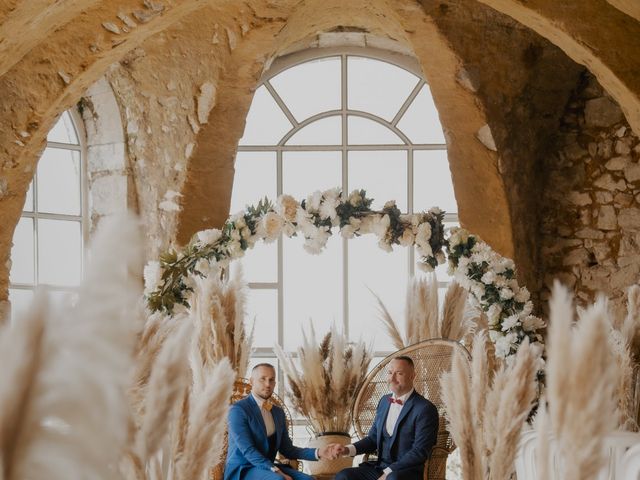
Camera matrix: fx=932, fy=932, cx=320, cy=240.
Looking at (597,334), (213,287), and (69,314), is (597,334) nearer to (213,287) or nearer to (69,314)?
(69,314)

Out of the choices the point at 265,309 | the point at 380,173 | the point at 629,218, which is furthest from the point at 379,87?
the point at 629,218

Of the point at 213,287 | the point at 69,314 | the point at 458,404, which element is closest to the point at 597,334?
the point at 69,314

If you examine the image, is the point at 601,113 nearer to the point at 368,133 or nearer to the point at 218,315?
the point at 368,133

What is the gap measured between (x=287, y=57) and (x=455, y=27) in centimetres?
186

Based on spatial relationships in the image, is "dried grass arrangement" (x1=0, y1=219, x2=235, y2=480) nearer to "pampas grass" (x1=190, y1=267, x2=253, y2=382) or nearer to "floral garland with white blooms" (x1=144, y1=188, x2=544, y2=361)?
"pampas grass" (x1=190, y1=267, x2=253, y2=382)

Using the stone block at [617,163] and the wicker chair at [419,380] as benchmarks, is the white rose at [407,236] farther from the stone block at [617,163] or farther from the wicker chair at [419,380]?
the stone block at [617,163]

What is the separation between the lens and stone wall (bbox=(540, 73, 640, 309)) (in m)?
6.54

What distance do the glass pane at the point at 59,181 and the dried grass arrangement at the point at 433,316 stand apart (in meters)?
2.73

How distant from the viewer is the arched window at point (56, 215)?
689 centimetres

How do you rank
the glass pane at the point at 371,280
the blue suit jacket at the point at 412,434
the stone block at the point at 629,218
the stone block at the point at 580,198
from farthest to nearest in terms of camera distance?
the glass pane at the point at 371,280, the stone block at the point at 580,198, the stone block at the point at 629,218, the blue suit jacket at the point at 412,434

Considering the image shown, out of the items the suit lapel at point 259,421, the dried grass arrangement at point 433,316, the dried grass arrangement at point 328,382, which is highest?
the dried grass arrangement at point 433,316

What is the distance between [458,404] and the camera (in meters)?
2.08

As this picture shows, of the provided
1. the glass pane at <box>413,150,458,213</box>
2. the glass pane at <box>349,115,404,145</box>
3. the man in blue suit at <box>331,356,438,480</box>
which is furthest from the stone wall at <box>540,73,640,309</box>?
the man in blue suit at <box>331,356,438,480</box>

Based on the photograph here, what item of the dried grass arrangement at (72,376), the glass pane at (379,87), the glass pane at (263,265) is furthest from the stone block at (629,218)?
the dried grass arrangement at (72,376)
